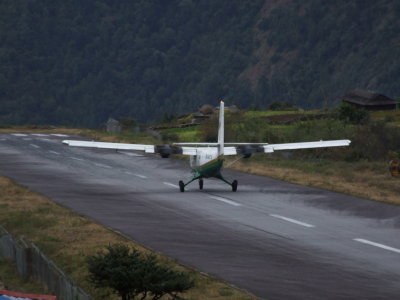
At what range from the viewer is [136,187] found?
4516 centimetres

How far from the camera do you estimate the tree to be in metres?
18.2

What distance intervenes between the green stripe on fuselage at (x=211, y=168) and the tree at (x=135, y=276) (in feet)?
66.1

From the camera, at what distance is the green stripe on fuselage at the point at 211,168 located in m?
39.2

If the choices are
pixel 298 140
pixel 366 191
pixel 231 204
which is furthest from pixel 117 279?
pixel 298 140

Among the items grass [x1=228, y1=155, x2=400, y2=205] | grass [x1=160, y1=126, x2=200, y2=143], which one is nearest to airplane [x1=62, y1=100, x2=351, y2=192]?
grass [x1=228, y1=155, x2=400, y2=205]

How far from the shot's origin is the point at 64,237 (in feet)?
98.4

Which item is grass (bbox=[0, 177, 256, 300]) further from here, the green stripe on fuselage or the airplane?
the green stripe on fuselage

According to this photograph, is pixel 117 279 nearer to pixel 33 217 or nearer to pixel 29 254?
pixel 29 254

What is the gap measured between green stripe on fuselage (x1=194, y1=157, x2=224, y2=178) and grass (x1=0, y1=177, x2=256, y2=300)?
22.1 ft

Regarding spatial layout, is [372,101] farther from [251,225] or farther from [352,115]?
[251,225]

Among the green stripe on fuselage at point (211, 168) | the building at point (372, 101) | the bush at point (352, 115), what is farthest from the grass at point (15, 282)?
the building at point (372, 101)

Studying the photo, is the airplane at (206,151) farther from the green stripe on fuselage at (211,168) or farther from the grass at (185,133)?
the grass at (185,133)

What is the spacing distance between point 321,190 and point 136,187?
9164mm

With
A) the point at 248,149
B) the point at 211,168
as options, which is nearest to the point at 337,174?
the point at 248,149
